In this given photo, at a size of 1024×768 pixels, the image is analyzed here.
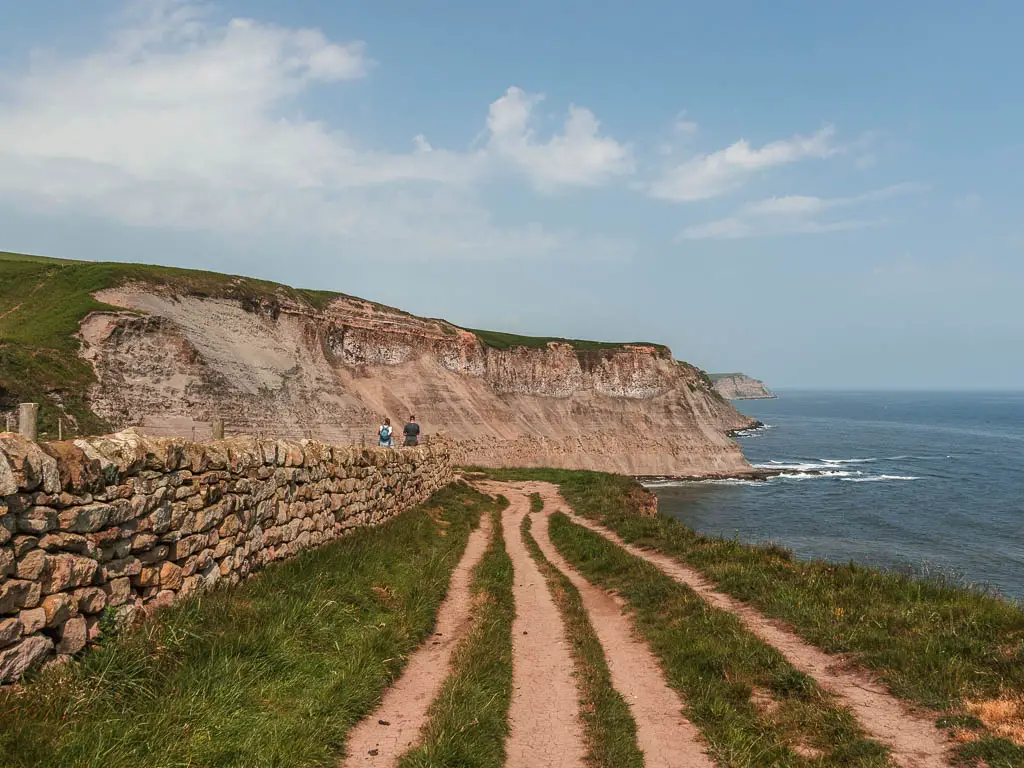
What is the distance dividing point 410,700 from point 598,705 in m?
2.04

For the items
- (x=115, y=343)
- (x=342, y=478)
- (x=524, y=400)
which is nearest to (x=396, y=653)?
(x=342, y=478)

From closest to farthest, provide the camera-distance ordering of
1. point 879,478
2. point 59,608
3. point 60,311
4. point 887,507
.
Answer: point 59,608, point 60,311, point 887,507, point 879,478

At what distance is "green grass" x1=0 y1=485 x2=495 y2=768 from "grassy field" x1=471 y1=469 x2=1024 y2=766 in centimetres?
562

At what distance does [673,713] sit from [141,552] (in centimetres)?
592

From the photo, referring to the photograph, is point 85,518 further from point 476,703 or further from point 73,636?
point 476,703

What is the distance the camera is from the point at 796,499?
5453cm

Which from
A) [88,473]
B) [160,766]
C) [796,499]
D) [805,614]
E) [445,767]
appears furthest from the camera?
[796,499]

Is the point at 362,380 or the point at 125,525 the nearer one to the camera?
the point at 125,525

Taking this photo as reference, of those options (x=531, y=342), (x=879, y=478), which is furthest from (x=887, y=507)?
(x=531, y=342)

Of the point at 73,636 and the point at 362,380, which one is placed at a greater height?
the point at 362,380

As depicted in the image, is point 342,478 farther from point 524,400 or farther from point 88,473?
point 524,400

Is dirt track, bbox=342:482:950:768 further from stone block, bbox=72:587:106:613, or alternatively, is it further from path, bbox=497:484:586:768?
stone block, bbox=72:587:106:613

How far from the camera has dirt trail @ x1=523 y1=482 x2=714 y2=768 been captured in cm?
570

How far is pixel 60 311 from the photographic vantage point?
4016cm
